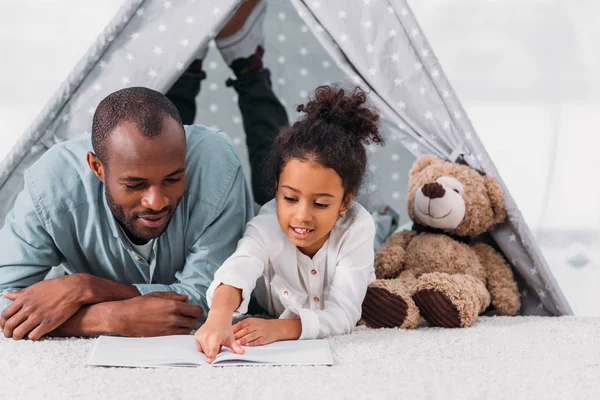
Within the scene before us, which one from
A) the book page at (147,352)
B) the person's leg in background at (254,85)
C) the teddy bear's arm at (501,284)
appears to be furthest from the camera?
the person's leg in background at (254,85)

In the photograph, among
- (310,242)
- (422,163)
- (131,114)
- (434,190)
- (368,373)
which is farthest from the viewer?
(422,163)

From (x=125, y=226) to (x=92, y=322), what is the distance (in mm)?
229

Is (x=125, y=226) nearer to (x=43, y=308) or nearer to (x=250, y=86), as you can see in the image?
(x=43, y=308)

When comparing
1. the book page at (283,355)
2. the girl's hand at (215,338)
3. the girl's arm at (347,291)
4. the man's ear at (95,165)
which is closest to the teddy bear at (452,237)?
the girl's arm at (347,291)

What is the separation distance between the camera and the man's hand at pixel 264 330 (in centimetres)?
156

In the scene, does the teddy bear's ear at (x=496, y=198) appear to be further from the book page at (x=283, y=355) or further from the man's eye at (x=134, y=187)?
the man's eye at (x=134, y=187)

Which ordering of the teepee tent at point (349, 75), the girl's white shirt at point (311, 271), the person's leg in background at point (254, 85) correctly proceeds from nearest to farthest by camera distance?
the girl's white shirt at point (311, 271)
the teepee tent at point (349, 75)
the person's leg in background at point (254, 85)

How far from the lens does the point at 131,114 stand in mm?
1574

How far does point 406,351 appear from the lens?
1.60m

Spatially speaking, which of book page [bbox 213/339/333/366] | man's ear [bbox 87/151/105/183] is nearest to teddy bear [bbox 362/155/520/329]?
book page [bbox 213/339/333/366]

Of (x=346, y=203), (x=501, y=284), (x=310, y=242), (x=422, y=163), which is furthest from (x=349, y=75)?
(x=501, y=284)

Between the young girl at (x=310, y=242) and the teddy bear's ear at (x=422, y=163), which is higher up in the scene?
the teddy bear's ear at (x=422, y=163)

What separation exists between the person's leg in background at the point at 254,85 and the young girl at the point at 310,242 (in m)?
0.59

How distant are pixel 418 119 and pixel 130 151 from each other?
90cm
